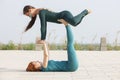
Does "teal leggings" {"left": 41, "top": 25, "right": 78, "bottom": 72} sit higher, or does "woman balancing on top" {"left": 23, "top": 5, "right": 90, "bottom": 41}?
"woman balancing on top" {"left": 23, "top": 5, "right": 90, "bottom": 41}

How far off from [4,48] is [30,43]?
1128 mm

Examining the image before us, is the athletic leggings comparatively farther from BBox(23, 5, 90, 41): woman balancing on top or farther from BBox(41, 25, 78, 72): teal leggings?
BBox(41, 25, 78, 72): teal leggings

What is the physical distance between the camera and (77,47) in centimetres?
2108

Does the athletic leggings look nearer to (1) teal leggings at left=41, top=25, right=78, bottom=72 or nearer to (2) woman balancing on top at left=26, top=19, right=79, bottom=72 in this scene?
(2) woman balancing on top at left=26, top=19, right=79, bottom=72

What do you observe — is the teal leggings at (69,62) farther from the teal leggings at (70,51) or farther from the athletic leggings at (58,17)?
the athletic leggings at (58,17)

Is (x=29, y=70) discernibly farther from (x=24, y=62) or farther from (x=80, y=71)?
(x=24, y=62)

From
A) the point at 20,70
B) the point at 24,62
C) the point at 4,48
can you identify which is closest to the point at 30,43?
the point at 4,48

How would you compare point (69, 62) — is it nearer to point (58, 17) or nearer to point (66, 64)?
point (66, 64)

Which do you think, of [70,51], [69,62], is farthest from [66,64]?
[70,51]

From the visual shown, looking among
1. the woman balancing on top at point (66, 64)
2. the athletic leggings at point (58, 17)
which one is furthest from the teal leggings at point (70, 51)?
the athletic leggings at point (58, 17)

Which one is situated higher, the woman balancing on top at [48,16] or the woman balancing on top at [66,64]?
the woman balancing on top at [48,16]

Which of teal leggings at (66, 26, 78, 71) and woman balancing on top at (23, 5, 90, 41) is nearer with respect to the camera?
woman balancing on top at (23, 5, 90, 41)

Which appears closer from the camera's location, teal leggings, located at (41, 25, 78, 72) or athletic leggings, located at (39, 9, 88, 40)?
athletic leggings, located at (39, 9, 88, 40)

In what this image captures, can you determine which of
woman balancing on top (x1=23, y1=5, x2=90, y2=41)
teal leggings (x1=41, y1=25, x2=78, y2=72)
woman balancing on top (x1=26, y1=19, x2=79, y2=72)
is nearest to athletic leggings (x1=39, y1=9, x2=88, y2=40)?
woman balancing on top (x1=23, y1=5, x2=90, y2=41)
